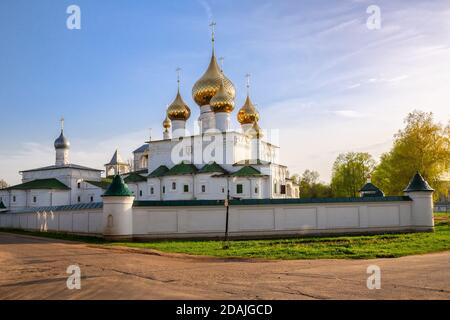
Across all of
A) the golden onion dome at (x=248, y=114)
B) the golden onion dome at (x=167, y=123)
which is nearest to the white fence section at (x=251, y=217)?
the golden onion dome at (x=248, y=114)

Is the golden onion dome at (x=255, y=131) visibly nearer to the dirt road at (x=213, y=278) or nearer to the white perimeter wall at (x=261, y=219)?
the white perimeter wall at (x=261, y=219)

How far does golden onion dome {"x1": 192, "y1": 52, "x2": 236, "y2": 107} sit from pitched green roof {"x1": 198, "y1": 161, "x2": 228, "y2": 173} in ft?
22.5

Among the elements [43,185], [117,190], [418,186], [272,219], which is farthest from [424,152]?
[43,185]

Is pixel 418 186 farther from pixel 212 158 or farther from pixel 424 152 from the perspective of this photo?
pixel 212 158

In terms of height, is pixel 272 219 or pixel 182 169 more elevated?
pixel 182 169

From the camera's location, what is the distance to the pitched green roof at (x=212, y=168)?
40156 millimetres

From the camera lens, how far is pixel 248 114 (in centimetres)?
4722

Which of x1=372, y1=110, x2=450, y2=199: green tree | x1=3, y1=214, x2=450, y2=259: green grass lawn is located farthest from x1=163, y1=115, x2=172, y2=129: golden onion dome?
x1=3, y1=214, x2=450, y2=259: green grass lawn

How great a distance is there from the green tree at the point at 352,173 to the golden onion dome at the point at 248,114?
23.7 m

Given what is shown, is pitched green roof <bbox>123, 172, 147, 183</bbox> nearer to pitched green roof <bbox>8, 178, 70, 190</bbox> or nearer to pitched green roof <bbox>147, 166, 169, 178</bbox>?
pitched green roof <bbox>147, 166, 169, 178</bbox>

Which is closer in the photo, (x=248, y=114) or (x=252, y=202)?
(x=252, y=202)

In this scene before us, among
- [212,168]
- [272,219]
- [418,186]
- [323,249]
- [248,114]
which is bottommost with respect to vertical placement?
[323,249]

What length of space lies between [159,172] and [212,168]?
6110 millimetres

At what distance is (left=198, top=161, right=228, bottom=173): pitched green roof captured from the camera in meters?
40.2
